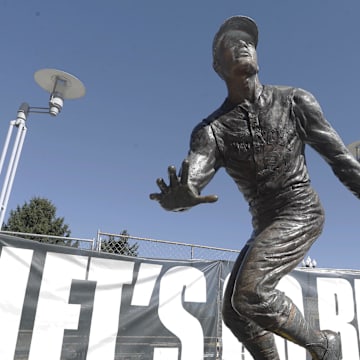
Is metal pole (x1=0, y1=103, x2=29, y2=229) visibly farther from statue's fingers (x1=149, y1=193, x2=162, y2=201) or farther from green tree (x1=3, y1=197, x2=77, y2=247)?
green tree (x1=3, y1=197, x2=77, y2=247)

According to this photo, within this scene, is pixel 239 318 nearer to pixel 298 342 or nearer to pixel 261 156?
pixel 298 342

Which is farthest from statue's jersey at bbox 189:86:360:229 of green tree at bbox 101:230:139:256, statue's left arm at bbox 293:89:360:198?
green tree at bbox 101:230:139:256

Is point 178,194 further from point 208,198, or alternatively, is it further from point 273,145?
point 273,145

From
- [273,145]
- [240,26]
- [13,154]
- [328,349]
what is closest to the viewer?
[328,349]

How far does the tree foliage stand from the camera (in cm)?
2505

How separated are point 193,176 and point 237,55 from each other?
2.56 feet

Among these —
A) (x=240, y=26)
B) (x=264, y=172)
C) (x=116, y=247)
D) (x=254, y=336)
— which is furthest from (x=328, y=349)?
(x=116, y=247)

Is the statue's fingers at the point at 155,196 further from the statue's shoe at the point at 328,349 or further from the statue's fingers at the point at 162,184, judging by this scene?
the statue's shoe at the point at 328,349

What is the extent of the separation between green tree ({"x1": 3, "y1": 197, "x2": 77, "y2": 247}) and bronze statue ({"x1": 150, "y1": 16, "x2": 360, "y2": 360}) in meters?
24.8

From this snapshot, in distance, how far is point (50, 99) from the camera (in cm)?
677

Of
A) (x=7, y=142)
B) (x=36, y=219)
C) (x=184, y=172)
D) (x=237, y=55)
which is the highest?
(x=36, y=219)

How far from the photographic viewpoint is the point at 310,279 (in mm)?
6926

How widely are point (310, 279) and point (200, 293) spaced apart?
90.0 inches

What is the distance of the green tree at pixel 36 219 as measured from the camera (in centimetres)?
2505
